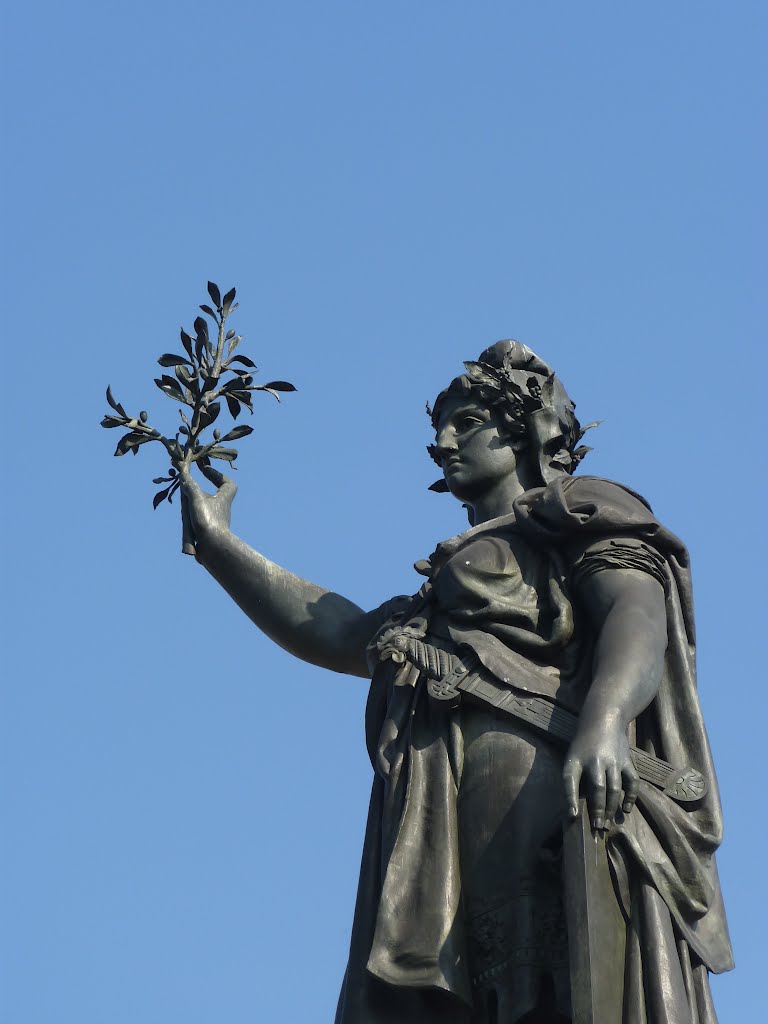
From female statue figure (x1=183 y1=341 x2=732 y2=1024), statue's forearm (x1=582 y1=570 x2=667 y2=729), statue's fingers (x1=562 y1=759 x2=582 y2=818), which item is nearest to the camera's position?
statue's fingers (x1=562 y1=759 x2=582 y2=818)

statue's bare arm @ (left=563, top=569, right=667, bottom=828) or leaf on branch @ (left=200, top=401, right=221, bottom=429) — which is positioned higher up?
leaf on branch @ (left=200, top=401, right=221, bottom=429)

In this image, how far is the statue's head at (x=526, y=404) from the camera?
528 inches

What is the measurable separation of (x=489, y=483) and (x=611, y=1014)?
3.48 metres

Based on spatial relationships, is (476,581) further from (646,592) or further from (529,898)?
(529,898)

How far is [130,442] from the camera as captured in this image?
13.8 m

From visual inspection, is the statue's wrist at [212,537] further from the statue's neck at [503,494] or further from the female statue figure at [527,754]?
the statue's neck at [503,494]

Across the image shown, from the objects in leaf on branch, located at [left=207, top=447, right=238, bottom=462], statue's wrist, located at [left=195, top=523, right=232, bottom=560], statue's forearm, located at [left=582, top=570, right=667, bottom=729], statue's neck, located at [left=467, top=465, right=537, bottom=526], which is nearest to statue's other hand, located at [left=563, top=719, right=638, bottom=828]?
statue's forearm, located at [left=582, top=570, right=667, bottom=729]

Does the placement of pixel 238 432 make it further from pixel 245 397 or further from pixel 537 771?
pixel 537 771

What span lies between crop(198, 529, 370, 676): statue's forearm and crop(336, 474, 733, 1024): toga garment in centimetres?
86

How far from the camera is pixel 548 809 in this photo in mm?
11750

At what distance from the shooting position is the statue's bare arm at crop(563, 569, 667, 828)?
1127 centimetres

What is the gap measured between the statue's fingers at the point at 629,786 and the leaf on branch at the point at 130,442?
385 cm

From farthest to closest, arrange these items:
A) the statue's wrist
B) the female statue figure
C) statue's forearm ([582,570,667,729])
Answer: the statue's wrist < statue's forearm ([582,570,667,729]) < the female statue figure

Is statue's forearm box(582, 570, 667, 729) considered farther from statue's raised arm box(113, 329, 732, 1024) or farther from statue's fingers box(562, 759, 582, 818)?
statue's fingers box(562, 759, 582, 818)
